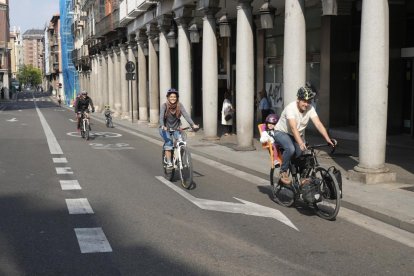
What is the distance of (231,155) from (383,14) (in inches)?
235

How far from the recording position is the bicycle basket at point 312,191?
742 centimetres

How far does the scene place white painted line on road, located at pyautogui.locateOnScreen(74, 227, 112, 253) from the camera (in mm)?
5930

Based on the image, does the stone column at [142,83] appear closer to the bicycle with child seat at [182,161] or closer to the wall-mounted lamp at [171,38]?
the wall-mounted lamp at [171,38]

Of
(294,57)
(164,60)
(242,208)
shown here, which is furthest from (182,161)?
(164,60)

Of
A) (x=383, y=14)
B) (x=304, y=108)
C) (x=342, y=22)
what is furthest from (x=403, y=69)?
(x=304, y=108)

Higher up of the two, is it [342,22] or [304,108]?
[342,22]

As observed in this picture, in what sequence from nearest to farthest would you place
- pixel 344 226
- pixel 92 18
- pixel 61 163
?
pixel 344 226, pixel 61 163, pixel 92 18

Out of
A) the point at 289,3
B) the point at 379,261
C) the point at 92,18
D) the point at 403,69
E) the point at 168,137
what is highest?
the point at 92,18

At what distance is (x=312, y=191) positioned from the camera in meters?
7.45

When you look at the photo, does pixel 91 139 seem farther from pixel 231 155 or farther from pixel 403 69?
pixel 403 69

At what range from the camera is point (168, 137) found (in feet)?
34.8

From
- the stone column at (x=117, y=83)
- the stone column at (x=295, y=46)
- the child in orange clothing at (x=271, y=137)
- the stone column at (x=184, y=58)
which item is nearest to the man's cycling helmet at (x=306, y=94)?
the child in orange clothing at (x=271, y=137)

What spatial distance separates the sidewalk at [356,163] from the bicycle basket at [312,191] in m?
0.86

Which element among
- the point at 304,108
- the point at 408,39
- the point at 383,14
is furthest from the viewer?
the point at 408,39
